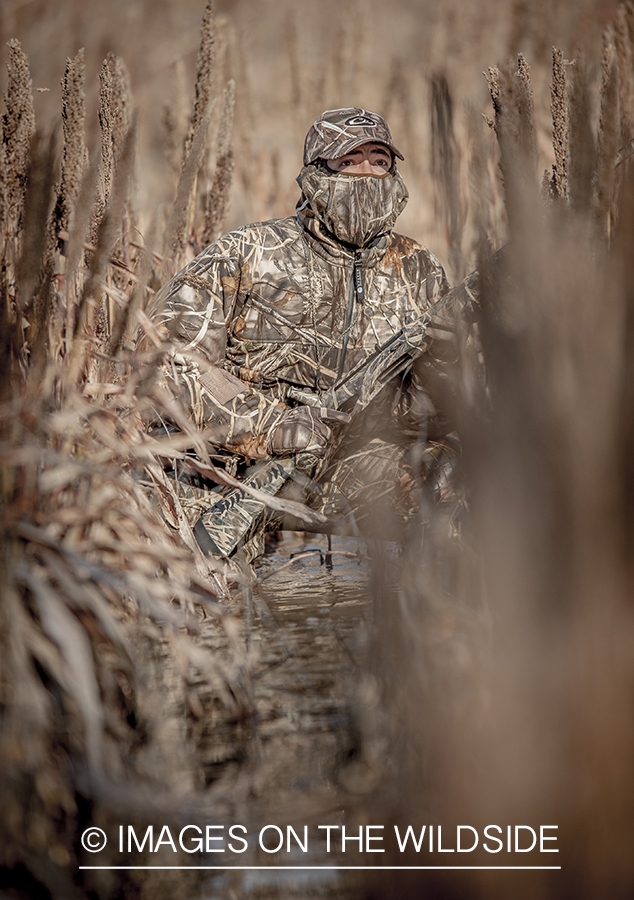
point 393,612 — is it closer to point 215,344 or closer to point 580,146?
point 580,146

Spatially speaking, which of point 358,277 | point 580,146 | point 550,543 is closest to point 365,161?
point 358,277

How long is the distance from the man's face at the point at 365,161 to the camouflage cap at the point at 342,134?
0.09 ft

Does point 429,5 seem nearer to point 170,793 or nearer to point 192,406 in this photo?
point 192,406

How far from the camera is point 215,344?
2592mm

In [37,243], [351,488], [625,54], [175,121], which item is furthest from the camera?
[175,121]

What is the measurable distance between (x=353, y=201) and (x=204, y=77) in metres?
0.62

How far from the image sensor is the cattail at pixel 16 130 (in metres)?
1.40

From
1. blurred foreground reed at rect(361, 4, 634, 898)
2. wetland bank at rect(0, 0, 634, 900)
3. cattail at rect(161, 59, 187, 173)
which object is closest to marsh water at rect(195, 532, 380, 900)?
wetland bank at rect(0, 0, 634, 900)

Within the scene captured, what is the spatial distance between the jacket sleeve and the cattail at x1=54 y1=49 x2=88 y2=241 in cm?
69

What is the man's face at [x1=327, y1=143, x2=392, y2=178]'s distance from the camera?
2.65 m

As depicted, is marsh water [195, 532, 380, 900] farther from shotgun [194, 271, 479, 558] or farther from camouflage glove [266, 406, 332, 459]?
camouflage glove [266, 406, 332, 459]

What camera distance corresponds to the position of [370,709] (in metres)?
1.19

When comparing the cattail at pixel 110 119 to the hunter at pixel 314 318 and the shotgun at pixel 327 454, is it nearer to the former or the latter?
the hunter at pixel 314 318

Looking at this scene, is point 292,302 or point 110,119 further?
point 292,302
